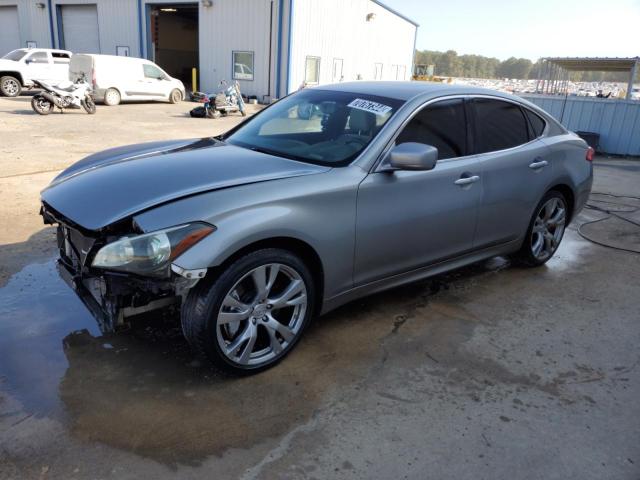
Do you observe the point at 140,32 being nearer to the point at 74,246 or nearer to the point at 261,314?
the point at 74,246

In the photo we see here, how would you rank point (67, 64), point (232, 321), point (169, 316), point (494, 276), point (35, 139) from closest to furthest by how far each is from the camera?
point (232, 321)
point (169, 316)
point (494, 276)
point (35, 139)
point (67, 64)

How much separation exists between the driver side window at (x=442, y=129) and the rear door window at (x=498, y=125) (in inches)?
7.6

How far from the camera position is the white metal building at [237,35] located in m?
23.2

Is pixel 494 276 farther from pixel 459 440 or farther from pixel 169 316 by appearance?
pixel 169 316

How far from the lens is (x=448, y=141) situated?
3.96 metres

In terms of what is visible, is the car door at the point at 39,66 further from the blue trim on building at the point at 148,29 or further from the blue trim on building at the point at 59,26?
the blue trim on building at the point at 59,26

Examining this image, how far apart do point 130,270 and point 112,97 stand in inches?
732

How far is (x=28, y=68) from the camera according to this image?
19.7m

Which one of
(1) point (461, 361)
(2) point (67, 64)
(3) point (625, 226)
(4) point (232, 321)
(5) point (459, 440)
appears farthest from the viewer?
(2) point (67, 64)

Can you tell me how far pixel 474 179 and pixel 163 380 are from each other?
8.47ft

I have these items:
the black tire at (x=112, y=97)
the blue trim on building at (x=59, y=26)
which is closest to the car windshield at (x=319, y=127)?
the black tire at (x=112, y=97)

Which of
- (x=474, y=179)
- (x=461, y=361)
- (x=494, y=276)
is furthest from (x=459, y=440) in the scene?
(x=494, y=276)

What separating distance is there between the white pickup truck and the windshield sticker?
19.4m

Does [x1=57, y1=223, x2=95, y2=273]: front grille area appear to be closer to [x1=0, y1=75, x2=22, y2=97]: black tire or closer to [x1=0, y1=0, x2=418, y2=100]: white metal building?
[x1=0, y1=75, x2=22, y2=97]: black tire
